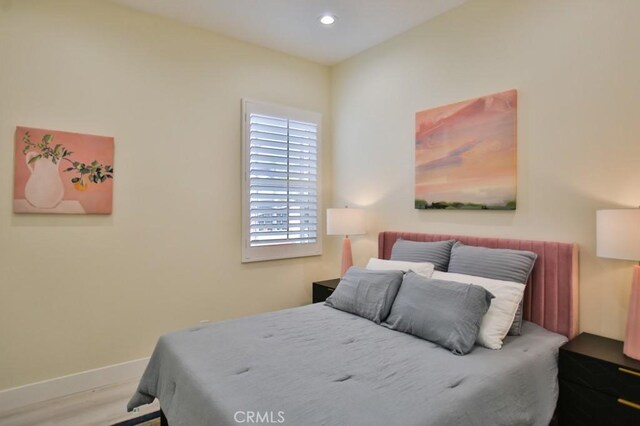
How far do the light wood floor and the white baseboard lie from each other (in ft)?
0.15

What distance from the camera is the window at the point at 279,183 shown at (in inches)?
140

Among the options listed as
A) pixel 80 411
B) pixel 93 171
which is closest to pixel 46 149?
pixel 93 171

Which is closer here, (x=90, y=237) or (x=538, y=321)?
(x=538, y=321)

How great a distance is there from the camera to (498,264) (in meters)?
2.33

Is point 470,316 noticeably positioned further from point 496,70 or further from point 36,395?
point 36,395

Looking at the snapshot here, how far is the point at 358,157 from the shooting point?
3840 millimetres

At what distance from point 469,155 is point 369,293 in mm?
1340

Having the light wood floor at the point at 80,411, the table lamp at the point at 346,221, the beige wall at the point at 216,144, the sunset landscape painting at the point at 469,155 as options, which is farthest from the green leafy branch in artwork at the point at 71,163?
the sunset landscape painting at the point at 469,155

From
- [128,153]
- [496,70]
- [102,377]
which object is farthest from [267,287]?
[496,70]

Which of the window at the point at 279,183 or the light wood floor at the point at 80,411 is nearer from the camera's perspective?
the light wood floor at the point at 80,411

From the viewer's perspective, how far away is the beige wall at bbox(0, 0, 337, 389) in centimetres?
253

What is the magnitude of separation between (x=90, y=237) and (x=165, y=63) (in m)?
1.58

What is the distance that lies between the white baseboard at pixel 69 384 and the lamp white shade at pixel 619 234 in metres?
3.36

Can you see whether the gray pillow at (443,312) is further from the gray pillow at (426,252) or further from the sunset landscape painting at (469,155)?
the sunset landscape painting at (469,155)
